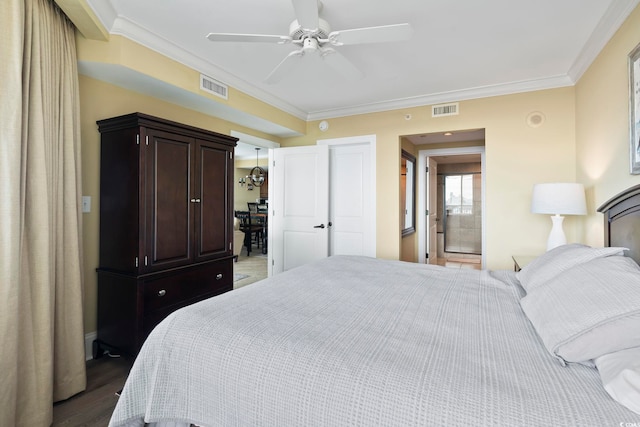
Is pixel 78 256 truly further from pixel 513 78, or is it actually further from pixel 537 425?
pixel 513 78

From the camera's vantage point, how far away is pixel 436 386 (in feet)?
2.79

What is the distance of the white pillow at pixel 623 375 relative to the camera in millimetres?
737

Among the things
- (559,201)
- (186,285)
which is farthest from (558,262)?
(186,285)

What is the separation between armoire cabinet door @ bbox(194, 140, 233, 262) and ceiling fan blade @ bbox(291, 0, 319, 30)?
1409 millimetres

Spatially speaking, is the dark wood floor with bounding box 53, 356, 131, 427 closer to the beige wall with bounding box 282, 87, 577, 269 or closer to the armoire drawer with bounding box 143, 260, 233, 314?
the armoire drawer with bounding box 143, 260, 233, 314

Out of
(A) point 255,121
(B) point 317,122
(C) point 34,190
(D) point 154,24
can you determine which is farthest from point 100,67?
(B) point 317,122

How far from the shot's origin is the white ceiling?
2061 millimetres

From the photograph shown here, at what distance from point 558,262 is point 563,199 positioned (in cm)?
138

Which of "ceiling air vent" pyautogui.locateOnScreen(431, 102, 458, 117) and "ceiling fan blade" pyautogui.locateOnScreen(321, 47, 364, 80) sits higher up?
"ceiling air vent" pyautogui.locateOnScreen(431, 102, 458, 117)

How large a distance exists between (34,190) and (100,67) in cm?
114

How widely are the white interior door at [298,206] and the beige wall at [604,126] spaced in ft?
8.75

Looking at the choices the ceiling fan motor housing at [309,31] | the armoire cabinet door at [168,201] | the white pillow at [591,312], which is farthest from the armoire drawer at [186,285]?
the white pillow at [591,312]

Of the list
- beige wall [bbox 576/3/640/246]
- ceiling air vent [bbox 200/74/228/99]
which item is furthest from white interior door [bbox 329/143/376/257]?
beige wall [bbox 576/3/640/246]

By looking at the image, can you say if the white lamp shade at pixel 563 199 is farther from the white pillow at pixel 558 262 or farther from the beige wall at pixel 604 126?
the white pillow at pixel 558 262
